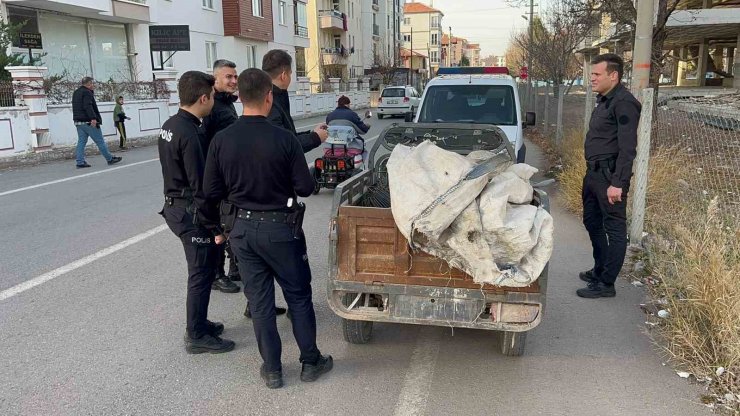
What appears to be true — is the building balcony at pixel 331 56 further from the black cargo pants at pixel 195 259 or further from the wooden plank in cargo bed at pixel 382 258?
the wooden plank in cargo bed at pixel 382 258

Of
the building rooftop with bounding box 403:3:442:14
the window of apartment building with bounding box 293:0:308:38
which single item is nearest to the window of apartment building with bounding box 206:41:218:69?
the window of apartment building with bounding box 293:0:308:38

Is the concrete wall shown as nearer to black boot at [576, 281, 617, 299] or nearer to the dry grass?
black boot at [576, 281, 617, 299]

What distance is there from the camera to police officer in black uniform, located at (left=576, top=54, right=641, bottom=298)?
15.4 feet

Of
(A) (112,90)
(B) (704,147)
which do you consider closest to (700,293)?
(B) (704,147)

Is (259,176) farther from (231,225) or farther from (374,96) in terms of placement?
(374,96)

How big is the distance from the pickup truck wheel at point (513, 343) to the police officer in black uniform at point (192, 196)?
200 cm

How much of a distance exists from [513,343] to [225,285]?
8.87ft

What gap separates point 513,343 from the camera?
12.8ft

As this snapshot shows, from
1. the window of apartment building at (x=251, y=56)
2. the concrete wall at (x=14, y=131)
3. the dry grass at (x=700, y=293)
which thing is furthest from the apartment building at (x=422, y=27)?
the dry grass at (x=700, y=293)

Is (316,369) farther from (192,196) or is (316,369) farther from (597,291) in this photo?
(597,291)

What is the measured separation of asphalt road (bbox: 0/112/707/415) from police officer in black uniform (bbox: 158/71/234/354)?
0.30 meters

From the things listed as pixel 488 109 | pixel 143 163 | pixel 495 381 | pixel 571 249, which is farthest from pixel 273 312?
pixel 143 163

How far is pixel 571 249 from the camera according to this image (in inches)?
255

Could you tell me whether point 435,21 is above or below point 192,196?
above
